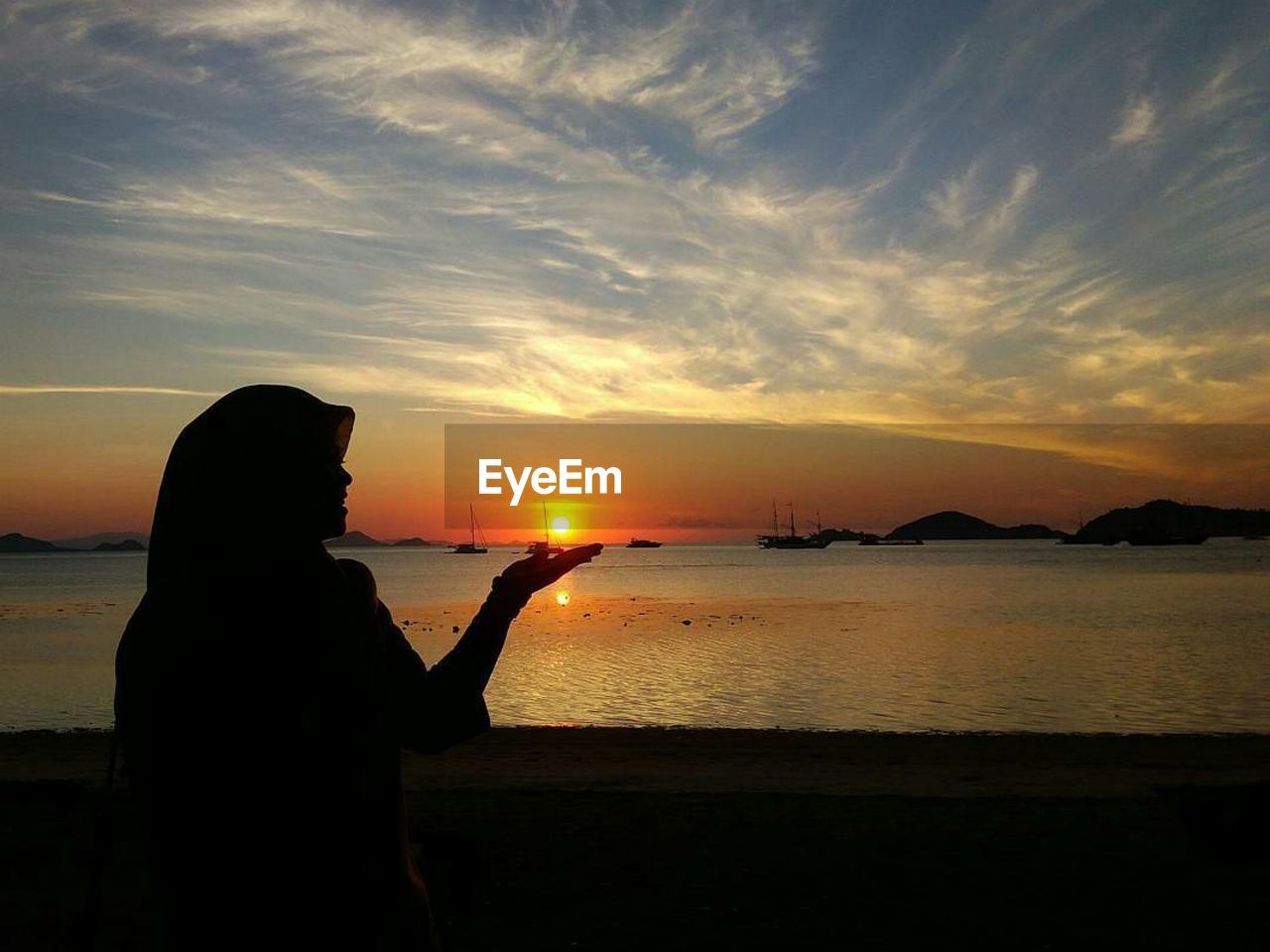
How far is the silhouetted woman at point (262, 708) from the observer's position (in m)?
1.75

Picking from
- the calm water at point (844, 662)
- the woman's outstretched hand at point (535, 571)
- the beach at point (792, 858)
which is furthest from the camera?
the calm water at point (844, 662)

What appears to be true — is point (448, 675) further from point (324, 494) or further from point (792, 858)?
point (792, 858)

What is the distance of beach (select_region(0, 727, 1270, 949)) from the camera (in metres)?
8.23

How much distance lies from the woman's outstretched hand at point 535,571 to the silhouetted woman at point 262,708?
361mm

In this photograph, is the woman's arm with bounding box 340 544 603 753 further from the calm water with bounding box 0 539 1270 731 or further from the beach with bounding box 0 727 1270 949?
the calm water with bounding box 0 539 1270 731

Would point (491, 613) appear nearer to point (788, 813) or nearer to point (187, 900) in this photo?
point (187, 900)

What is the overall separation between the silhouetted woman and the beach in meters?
2.64

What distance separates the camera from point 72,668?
1510 inches

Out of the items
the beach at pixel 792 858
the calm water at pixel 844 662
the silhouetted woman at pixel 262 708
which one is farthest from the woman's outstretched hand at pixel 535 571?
the calm water at pixel 844 662

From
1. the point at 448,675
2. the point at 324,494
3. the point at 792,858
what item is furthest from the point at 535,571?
the point at 792,858

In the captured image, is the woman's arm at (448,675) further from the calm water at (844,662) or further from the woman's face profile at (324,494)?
the calm water at (844,662)

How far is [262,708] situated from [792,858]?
919 cm

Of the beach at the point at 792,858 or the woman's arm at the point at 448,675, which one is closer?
the woman's arm at the point at 448,675

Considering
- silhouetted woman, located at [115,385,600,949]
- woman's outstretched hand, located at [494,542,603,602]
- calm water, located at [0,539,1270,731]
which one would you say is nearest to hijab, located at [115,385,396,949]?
silhouetted woman, located at [115,385,600,949]
